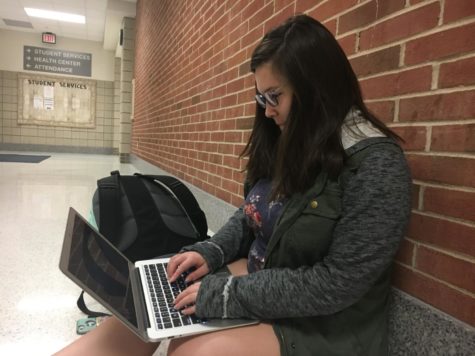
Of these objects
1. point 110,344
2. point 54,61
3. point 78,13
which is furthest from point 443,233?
point 54,61

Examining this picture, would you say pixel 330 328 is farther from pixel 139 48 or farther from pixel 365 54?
pixel 139 48

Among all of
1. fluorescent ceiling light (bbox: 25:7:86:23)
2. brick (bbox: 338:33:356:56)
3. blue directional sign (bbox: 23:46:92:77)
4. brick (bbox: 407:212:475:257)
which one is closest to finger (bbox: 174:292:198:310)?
brick (bbox: 407:212:475:257)

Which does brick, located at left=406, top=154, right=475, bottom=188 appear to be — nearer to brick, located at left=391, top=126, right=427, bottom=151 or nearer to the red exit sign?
brick, located at left=391, top=126, right=427, bottom=151

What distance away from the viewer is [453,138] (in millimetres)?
802

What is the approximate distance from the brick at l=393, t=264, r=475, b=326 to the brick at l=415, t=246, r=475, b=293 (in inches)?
0.6

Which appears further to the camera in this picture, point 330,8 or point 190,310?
point 330,8

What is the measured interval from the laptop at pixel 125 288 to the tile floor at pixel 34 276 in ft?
1.76

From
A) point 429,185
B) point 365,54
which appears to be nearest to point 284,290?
point 429,185

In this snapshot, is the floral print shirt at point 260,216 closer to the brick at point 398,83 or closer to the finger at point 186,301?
the finger at point 186,301

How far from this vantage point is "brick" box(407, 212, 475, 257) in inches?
30.0

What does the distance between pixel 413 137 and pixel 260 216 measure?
434 millimetres

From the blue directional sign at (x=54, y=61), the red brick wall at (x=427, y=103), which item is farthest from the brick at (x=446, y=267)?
the blue directional sign at (x=54, y=61)

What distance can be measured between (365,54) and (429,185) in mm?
457

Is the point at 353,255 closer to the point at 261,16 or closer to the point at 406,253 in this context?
the point at 406,253
